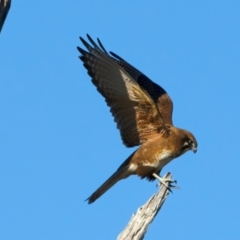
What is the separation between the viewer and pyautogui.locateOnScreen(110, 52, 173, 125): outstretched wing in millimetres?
9001

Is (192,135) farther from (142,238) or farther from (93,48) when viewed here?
(142,238)

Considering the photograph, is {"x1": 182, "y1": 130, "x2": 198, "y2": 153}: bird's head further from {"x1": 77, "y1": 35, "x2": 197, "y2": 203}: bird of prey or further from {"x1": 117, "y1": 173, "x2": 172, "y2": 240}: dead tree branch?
{"x1": 117, "y1": 173, "x2": 172, "y2": 240}: dead tree branch

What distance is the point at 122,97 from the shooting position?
830 centimetres

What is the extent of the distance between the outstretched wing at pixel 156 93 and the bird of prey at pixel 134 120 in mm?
389

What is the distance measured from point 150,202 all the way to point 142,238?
1.39 feet

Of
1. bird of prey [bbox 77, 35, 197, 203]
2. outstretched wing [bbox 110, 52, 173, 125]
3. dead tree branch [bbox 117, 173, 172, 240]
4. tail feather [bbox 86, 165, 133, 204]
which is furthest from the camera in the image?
outstretched wing [bbox 110, 52, 173, 125]

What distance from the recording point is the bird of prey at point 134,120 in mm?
8164

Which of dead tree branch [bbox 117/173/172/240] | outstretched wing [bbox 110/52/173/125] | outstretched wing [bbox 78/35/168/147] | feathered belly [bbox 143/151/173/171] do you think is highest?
outstretched wing [bbox 110/52/173/125]

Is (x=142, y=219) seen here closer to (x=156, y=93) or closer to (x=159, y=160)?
(x=159, y=160)

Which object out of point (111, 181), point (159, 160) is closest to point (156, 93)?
point (159, 160)

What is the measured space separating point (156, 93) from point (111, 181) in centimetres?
197

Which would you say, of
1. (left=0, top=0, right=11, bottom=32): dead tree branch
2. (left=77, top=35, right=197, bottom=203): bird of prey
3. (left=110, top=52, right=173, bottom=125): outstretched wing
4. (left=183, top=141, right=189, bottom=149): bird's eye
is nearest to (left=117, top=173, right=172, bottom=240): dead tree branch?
(left=0, top=0, right=11, bottom=32): dead tree branch

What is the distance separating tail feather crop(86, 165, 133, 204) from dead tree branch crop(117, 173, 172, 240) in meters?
1.88

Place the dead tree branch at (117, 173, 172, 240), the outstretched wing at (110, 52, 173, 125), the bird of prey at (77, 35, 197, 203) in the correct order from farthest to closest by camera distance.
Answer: the outstretched wing at (110, 52, 173, 125), the bird of prey at (77, 35, 197, 203), the dead tree branch at (117, 173, 172, 240)
